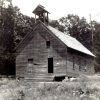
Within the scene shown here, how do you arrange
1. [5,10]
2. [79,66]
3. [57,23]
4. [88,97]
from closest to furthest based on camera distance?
[88,97] → [79,66] → [5,10] → [57,23]

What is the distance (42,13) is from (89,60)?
12423 mm

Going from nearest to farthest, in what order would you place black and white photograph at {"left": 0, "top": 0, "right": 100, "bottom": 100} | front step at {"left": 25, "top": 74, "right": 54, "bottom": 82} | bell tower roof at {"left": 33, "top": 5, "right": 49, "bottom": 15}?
black and white photograph at {"left": 0, "top": 0, "right": 100, "bottom": 100}
front step at {"left": 25, "top": 74, "right": 54, "bottom": 82}
bell tower roof at {"left": 33, "top": 5, "right": 49, "bottom": 15}

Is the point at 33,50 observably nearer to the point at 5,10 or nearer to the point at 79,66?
the point at 79,66

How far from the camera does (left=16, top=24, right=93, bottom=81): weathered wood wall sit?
3672cm

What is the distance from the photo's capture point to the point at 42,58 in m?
38.3

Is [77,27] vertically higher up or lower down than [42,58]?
higher up

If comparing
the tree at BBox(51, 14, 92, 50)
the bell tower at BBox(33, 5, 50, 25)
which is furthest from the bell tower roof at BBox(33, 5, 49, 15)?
the tree at BBox(51, 14, 92, 50)

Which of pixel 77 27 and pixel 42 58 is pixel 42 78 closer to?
pixel 42 58

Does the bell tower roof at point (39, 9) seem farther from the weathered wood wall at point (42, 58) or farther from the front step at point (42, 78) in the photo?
the front step at point (42, 78)

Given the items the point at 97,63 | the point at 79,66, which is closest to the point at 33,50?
the point at 79,66

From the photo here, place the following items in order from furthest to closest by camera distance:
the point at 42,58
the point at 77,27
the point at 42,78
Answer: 1. the point at 77,27
2. the point at 42,58
3. the point at 42,78

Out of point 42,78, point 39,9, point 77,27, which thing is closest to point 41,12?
point 39,9

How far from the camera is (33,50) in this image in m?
39.1

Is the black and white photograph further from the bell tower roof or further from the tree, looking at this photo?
the tree
